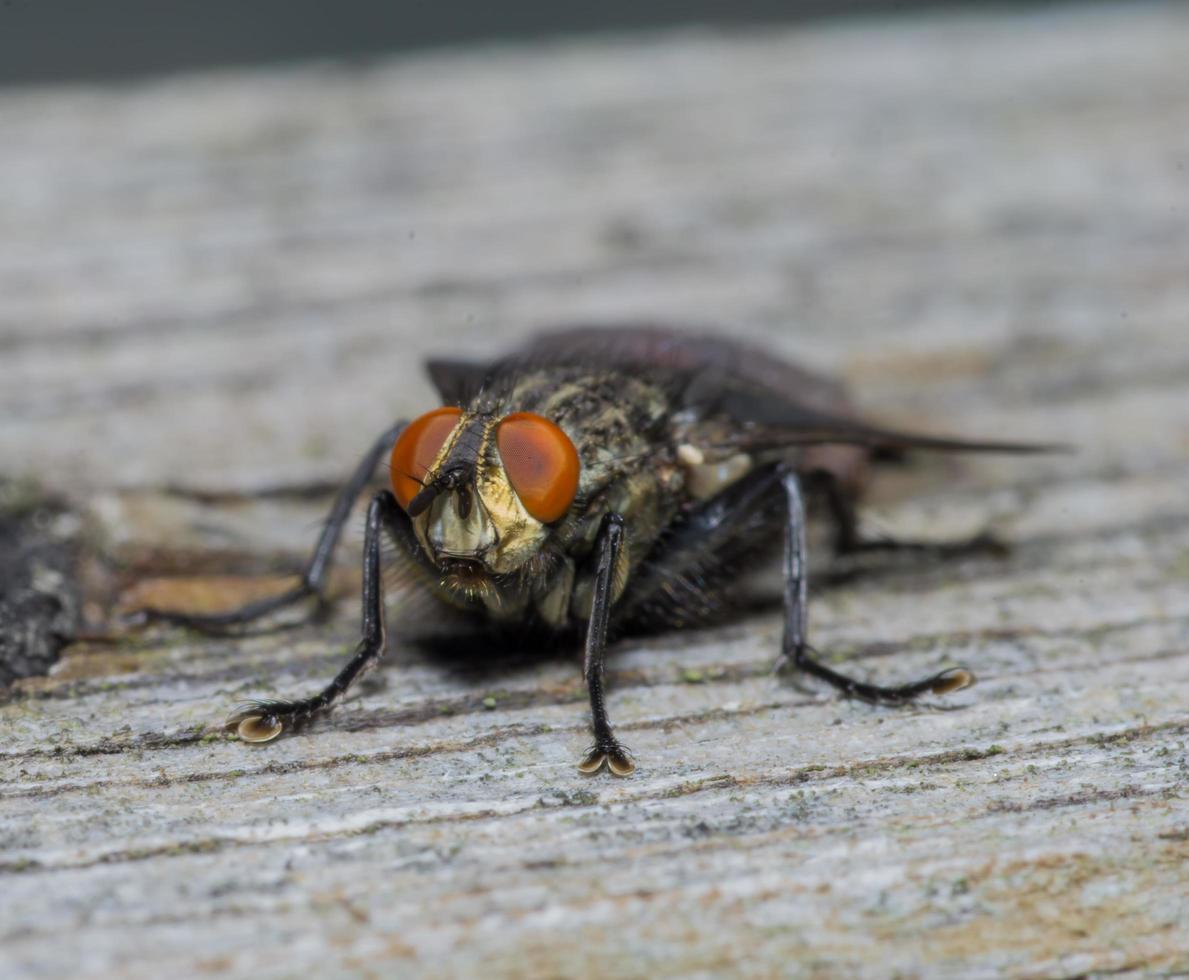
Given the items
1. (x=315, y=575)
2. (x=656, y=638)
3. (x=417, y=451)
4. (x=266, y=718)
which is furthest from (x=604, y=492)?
(x=266, y=718)

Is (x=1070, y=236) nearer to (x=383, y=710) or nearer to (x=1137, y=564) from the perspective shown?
(x=1137, y=564)

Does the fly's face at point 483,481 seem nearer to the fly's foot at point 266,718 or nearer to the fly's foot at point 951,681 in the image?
the fly's foot at point 266,718

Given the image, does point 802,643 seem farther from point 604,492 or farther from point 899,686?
point 604,492

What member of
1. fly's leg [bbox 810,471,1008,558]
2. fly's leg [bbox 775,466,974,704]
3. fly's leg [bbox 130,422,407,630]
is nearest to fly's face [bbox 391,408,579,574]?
fly's leg [bbox 130,422,407,630]

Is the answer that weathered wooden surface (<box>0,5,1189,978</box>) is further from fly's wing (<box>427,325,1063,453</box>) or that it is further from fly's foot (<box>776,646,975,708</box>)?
fly's wing (<box>427,325,1063,453</box>)

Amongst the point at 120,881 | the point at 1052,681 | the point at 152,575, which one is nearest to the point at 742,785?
the point at 1052,681

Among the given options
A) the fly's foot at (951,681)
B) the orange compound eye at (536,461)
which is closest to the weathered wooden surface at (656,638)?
the fly's foot at (951,681)
